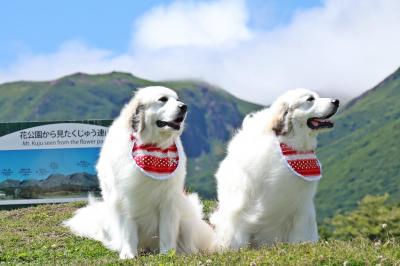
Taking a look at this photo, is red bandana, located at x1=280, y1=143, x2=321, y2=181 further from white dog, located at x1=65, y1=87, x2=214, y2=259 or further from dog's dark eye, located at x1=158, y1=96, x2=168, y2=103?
dog's dark eye, located at x1=158, y1=96, x2=168, y2=103

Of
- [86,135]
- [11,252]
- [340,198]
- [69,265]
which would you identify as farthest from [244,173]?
[340,198]

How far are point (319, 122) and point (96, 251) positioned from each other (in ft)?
12.9

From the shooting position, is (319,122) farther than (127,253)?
No

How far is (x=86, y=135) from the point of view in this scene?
19953mm

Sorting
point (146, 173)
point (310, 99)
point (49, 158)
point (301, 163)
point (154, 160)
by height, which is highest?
point (310, 99)

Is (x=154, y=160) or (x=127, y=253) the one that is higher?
(x=154, y=160)

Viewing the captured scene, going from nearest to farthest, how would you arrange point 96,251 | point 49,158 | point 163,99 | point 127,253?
point 163,99 < point 127,253 < point 96,251 < point 49,158

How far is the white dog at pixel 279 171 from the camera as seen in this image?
969cm

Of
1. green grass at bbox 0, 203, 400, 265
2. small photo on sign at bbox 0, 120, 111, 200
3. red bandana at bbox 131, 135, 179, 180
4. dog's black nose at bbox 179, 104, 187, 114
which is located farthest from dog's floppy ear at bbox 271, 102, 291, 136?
small photo on sign at bbox 0, 120, 111, 200

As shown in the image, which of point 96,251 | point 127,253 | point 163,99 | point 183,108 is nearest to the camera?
point 183,108

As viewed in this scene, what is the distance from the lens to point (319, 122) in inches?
380

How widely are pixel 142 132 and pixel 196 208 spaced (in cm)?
167

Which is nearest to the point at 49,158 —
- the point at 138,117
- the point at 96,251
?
the point at 96,251

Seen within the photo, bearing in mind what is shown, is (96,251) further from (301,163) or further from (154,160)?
(301,163)
